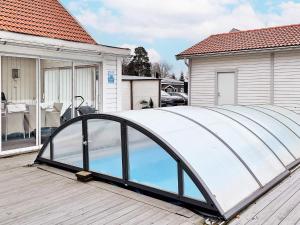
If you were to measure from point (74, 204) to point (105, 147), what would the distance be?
1.10 meters

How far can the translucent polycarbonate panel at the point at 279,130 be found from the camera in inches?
244

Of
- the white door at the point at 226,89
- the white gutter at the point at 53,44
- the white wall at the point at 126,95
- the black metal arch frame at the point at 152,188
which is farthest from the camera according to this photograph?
the white wall at the point at 126,95

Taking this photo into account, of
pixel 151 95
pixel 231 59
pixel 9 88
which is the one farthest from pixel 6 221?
pixel 151 95

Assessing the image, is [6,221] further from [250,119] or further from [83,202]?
[250,119]

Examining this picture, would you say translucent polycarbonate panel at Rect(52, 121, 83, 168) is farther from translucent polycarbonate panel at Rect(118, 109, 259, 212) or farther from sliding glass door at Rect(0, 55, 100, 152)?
sliding glass door at Rect(0, 55, 100, 152)

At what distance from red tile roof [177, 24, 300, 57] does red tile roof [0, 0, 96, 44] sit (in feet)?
17.0

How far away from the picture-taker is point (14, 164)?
6.16 m

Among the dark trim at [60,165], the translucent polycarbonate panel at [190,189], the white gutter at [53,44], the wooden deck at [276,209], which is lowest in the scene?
the wooden deck at [276,209]

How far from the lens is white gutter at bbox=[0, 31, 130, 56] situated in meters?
6.62

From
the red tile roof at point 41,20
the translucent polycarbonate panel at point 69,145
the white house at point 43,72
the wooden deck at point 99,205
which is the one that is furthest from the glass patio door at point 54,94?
the wooden deck at point 99,205

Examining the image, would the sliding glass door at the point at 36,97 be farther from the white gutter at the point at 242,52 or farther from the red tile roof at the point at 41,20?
the white gutter at the point at 242,52

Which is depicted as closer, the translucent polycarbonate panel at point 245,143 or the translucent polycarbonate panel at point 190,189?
the translucent polycarbonate panel at point 190,189

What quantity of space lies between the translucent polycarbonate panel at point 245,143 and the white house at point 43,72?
3.55 m

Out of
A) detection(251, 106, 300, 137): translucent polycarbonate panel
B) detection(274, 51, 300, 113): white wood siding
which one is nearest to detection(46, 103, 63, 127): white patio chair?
detection(251, 106, 300, 137): translucent polycarbonate panel
